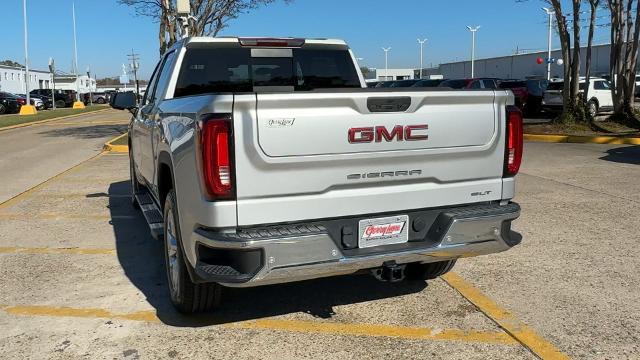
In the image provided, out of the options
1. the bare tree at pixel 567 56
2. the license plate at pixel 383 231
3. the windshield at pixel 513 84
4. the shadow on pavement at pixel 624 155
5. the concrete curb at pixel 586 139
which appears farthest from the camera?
the windshield at pixel 513 84

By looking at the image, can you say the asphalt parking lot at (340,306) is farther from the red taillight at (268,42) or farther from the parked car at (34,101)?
the parked car at (34,101)

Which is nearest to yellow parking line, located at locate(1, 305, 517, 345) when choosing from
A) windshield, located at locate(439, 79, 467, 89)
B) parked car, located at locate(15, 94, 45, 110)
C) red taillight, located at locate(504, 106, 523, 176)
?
red taillight, located at locate(504, 106, 523, 176)

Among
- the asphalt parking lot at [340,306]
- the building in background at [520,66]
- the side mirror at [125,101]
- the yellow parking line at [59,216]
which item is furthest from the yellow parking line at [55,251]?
the building in background at [520,66]

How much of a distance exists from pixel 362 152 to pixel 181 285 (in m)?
1.54

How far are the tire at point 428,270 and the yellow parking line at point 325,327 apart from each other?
860 mm

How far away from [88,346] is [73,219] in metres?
3.97

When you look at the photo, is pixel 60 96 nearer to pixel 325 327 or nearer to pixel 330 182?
pixel 325 327

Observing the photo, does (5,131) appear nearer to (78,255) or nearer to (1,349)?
(78,255)

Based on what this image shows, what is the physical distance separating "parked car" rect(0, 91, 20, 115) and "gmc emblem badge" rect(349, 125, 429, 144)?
1704 inches

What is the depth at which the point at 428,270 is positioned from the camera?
474 cm

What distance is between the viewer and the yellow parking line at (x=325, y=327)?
12.4 feet

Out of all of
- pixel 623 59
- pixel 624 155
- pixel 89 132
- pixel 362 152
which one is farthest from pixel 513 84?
pixel 362 152

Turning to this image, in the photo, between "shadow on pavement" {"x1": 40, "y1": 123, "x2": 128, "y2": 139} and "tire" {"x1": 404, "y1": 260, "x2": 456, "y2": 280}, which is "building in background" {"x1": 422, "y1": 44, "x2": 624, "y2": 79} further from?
"tire" {"x1": 404, "y1": 260, "x2": 456, "y2": 280}

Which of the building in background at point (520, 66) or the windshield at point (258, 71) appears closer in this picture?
the windshield at point (258, 71)
